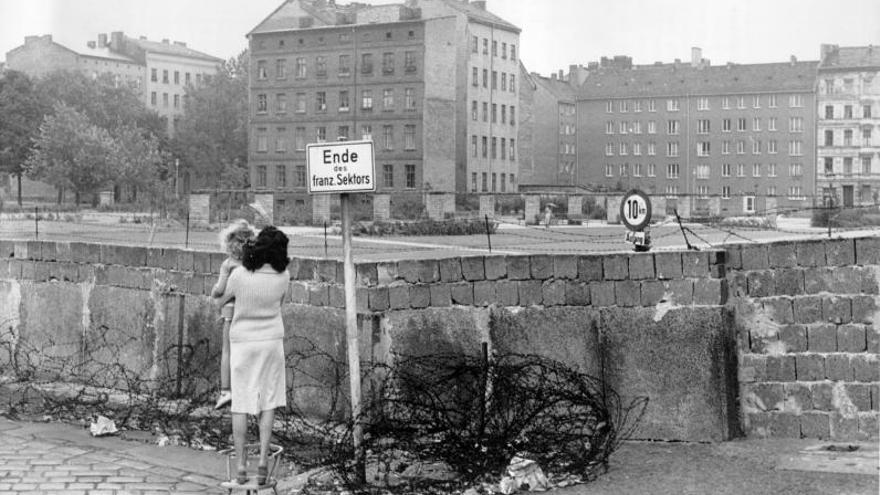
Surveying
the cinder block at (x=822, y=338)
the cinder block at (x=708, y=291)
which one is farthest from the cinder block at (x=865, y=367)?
the cinder block at (x=708, y=291)

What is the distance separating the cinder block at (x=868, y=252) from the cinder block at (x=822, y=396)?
3.91 feet

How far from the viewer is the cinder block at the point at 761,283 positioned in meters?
11.8

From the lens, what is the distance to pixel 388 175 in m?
106

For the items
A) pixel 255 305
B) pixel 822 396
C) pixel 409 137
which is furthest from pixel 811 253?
pixel 409 137

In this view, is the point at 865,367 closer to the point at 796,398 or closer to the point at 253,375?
the point at 796,398

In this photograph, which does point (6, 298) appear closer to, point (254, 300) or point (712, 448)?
point (254, 300)

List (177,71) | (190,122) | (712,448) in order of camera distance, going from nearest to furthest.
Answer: (712,448) → (190,122) → (177,71)

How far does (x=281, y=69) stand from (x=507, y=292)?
3830 inches

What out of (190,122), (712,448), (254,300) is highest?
(190,122)

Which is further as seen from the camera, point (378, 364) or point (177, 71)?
point (177, 71)

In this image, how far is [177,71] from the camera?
159375mm

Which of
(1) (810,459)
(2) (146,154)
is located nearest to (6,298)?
(1) (810,459)

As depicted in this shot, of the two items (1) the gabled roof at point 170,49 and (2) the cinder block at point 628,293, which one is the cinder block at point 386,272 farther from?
(1) the gabled roof at point 170,49

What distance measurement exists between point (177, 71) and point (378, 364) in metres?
153
